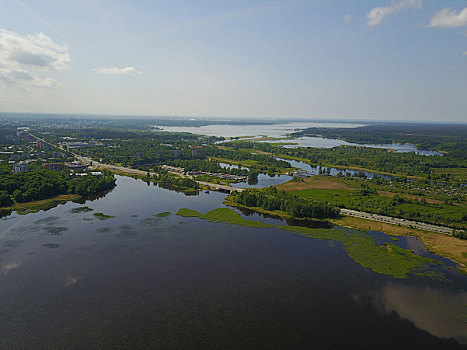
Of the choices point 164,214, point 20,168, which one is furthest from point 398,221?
point 20,168

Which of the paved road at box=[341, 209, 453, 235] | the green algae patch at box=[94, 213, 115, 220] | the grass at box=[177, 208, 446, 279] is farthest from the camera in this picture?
the green algae patch at box=[94, 213, 115, 220]

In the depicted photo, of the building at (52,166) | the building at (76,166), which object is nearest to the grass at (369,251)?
the building at (76,166)

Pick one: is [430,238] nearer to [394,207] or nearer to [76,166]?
[394,207]

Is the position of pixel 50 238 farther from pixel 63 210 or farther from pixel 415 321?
pixel 415 321

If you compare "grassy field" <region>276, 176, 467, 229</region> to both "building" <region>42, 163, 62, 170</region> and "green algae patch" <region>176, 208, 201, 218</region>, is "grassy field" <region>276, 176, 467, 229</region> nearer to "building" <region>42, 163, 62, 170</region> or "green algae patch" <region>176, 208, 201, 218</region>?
"green algae patch" <region>176, 208, 201, 218</region>

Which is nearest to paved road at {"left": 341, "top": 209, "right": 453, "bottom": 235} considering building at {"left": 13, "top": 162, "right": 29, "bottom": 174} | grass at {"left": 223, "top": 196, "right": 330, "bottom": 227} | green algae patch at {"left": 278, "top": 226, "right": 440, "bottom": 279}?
grass at {"left": 223, "top": 196, "right": 330, "bottom": 227}

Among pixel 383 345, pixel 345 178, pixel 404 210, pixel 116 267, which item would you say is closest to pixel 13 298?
pixel 116 267
